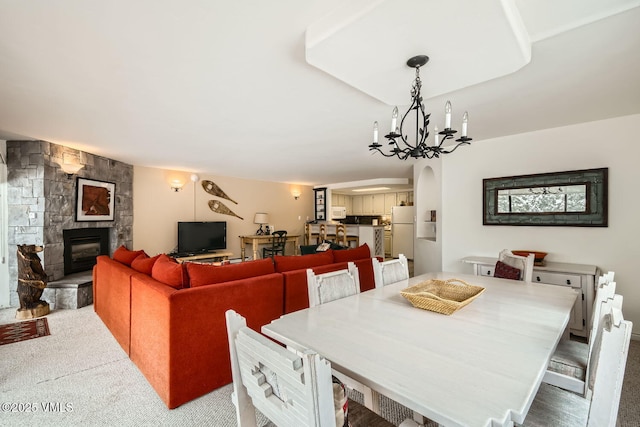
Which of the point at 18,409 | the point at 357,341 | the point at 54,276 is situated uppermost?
the point at 357,341

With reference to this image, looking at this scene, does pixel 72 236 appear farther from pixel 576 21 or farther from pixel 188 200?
pixel 576 21

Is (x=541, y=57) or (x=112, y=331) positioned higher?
(x=541, y=57)

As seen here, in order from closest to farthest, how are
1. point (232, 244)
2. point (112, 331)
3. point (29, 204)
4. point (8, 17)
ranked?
1. point (8, 17)
2. point (112, 331)
3. point (29, 204)
4. point (232, 244)

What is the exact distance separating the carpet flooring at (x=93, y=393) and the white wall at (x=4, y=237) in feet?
5.58

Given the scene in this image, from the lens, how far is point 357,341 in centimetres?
121

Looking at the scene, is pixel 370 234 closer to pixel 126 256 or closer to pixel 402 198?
pixel 402 198

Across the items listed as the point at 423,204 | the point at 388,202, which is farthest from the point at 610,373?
the point at 388,202

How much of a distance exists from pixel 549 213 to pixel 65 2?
4542 mm

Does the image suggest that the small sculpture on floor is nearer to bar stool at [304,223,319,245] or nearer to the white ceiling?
the white ceiling

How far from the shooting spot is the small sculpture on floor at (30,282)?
11.5ft

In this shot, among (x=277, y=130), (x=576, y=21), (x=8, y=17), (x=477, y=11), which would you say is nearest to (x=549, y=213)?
(x=576, y=21)

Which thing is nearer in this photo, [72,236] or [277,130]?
[277,130]

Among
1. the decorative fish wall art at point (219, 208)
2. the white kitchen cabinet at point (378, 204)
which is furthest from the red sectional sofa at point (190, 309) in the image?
the white kitchen cabinet at point (378, 204)

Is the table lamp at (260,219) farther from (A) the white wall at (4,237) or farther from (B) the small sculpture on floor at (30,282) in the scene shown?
(A) the white wall at (4,237)
